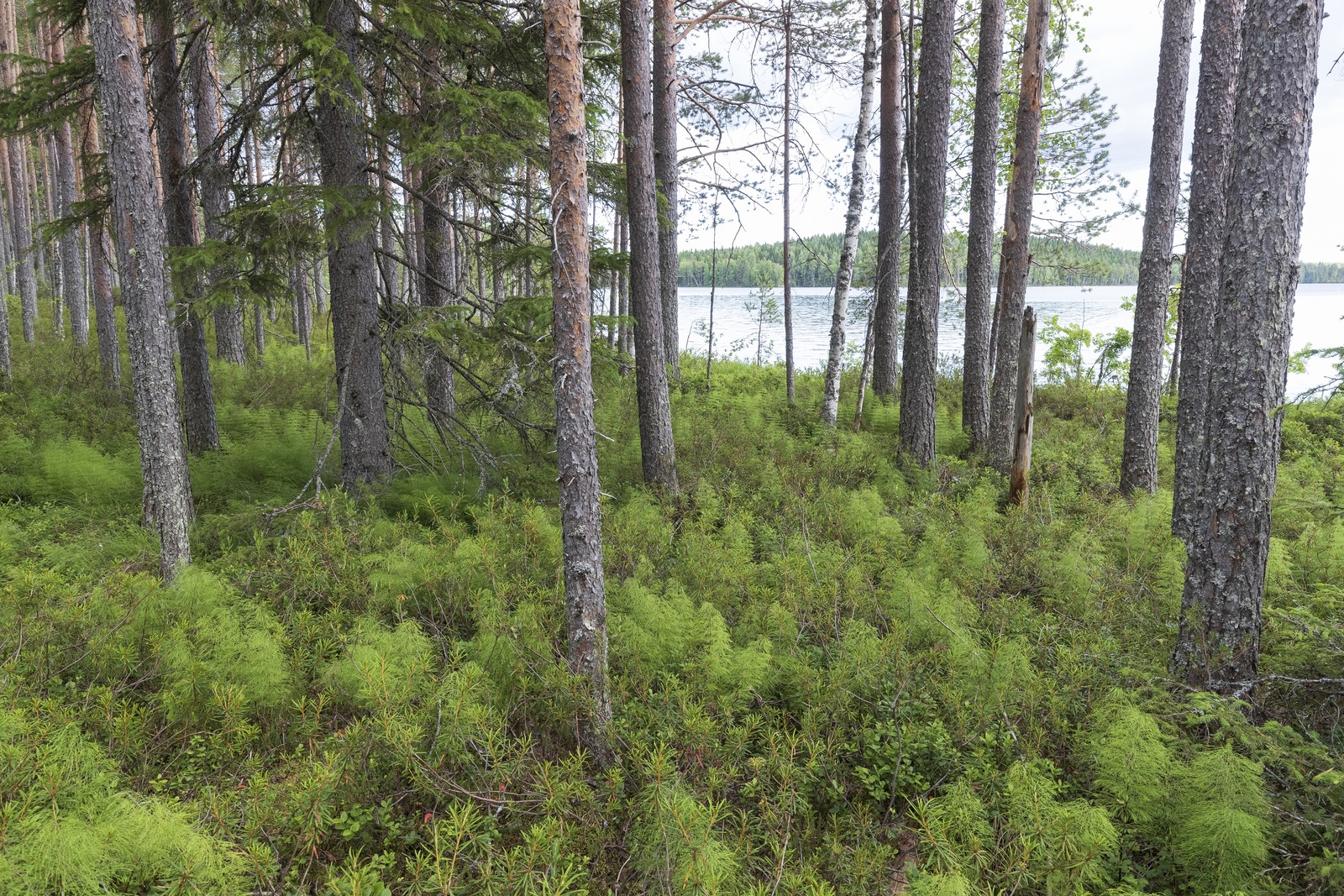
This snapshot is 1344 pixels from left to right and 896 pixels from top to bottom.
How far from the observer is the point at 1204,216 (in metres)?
7.20

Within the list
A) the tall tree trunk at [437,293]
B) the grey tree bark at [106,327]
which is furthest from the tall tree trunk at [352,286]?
the grey tree bark at [106,327]

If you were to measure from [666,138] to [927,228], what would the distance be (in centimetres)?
431

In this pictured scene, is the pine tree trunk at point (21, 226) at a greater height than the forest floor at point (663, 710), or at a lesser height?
greater

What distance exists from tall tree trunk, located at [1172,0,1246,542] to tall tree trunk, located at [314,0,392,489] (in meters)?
8.33

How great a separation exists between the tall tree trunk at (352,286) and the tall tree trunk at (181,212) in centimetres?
142

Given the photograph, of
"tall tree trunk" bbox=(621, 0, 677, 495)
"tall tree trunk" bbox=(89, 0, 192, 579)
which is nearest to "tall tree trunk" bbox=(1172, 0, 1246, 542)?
"tall tree trunk" bbox=(621, 0, 677, 495)

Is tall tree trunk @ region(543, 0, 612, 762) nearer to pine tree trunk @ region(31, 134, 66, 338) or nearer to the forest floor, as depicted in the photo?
the forest floor

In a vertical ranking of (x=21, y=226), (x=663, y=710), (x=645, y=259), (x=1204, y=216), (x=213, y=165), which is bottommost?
(x=663, y=710)

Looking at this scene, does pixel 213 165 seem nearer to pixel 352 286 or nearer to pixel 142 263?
pixel 352 286

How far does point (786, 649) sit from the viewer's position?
15.5 feet

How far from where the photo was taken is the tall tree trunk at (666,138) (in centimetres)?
1012

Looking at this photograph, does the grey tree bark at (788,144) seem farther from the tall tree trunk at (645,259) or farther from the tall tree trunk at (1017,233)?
the tall tree trunk at (645,259)

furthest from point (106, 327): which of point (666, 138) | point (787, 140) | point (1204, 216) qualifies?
point (1204, 216)

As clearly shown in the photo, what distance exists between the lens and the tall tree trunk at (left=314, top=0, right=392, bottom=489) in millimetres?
6891
